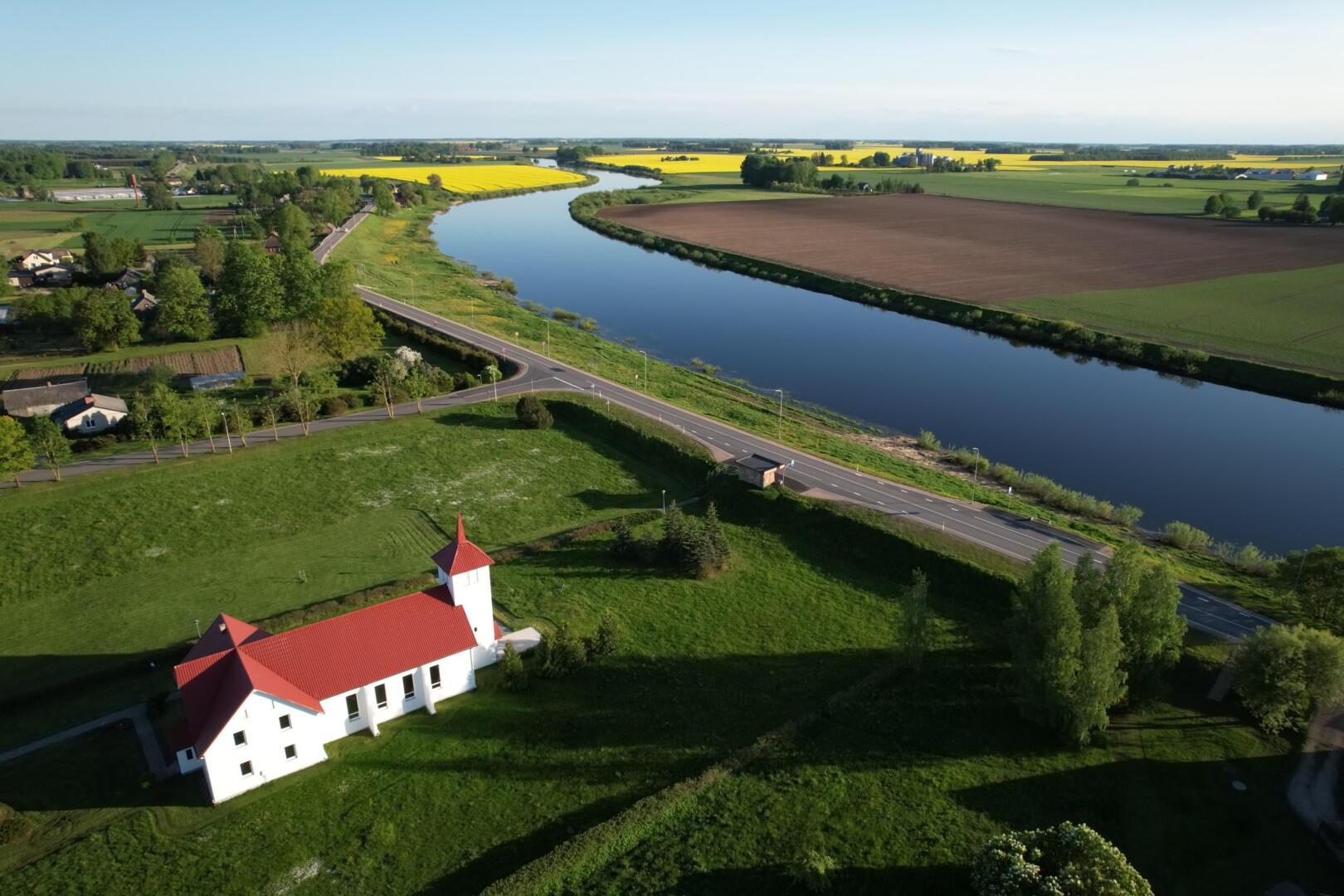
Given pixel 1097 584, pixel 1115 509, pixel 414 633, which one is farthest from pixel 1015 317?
pixel 414 633

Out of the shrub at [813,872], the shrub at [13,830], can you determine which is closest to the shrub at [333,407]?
the shrub at [13,830]

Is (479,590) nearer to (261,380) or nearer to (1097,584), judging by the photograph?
(1097,584)

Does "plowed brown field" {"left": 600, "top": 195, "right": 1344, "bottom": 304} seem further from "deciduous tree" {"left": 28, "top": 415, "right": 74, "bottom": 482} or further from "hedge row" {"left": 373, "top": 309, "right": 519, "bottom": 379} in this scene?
"deciduous tree" {"left": 28, "top": 415, "right": 74, "bottom": 482}

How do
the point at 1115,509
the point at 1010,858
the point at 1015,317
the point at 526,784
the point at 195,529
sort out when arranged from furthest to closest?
the point at 1015,317 → the point at 1115,509 → the point at 195,529 → the point at 526,784 → the point at 1010,858

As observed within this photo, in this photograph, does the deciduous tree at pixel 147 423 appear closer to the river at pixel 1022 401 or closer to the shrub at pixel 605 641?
the shrub at pixel 605 641

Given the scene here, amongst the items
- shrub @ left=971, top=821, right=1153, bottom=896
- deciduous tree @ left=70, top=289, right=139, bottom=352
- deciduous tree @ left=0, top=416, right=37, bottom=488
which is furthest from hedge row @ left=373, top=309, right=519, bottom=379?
shrub @ left=971, top=821, right=1153, bottom=896

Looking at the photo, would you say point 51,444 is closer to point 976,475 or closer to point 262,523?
point 262,523
